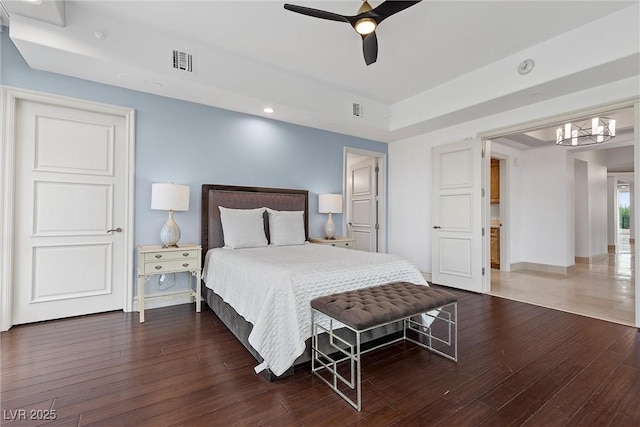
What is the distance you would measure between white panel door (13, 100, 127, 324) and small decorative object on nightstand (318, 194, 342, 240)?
2.66 metres

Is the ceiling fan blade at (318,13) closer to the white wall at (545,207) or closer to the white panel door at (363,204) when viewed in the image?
the white panel door at (363,204)

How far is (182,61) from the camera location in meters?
3.16

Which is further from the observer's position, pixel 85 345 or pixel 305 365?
→ pixel 85 345

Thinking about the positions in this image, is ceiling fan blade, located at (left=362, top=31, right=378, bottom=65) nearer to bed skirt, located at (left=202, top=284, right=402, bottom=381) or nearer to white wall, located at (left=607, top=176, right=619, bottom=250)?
bed skirt, located at (left=202, top=284, right=402, bottom=381)

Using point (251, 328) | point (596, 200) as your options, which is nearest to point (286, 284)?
point (251, 328)

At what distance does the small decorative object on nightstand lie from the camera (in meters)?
4.71

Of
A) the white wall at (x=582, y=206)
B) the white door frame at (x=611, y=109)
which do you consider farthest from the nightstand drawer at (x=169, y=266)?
the white wall at (x=582, y=206)

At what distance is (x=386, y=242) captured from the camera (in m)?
5.84

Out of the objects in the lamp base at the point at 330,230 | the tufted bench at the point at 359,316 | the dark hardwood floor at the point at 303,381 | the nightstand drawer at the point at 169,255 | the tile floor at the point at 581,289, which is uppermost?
the lamp base at the point at 330,230

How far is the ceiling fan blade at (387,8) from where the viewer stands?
2.10 meters

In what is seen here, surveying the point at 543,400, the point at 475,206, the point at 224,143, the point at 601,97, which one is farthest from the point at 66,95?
the point at 601,97

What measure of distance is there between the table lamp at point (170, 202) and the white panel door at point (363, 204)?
3.42m

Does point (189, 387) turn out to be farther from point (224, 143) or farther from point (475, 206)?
point (475, 206)

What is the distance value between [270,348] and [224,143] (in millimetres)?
2945
